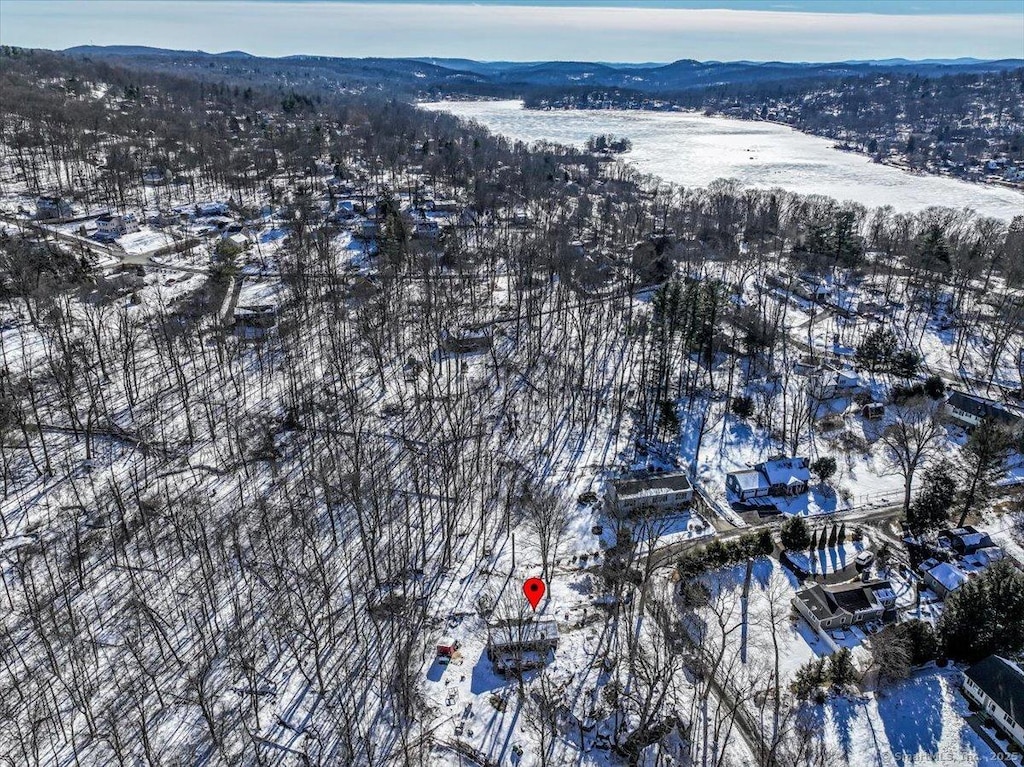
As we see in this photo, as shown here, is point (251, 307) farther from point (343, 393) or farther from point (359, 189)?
point (359, 189)

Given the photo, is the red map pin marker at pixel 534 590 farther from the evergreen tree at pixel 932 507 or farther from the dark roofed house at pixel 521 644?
the evergreen tree at pixel 932 507

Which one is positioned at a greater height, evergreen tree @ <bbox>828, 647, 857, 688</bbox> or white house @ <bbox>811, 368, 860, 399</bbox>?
white house @ <bbox>811, 368, 860, 399</bbox>

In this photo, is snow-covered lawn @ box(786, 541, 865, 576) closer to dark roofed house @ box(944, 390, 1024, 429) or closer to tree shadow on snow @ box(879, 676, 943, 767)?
tree shadow on snow @ box(879, 676, 943, 767)

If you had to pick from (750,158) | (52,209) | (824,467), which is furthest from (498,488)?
(750,158)

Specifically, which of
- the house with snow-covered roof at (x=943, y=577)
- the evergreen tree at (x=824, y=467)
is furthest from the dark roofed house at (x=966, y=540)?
the evergreen tree at (x=824, y=467)

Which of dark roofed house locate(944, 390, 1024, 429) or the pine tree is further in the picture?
dark roofed house locate(944, 390, 1024, 429)

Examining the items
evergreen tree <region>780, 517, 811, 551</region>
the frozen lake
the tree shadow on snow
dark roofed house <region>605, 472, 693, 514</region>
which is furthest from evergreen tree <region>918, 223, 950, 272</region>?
the tree shadow on snow

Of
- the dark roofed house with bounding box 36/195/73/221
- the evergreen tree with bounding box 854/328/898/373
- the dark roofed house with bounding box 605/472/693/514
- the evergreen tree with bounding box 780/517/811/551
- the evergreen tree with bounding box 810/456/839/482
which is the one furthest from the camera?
the dark roofed house with bounding box 36/195/73/221

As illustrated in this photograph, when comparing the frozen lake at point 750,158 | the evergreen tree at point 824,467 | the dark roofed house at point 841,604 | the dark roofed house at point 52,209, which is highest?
the frozen lake at point 750,158

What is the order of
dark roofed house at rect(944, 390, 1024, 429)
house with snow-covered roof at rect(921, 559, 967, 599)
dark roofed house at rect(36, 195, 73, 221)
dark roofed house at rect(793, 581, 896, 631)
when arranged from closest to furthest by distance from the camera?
dark roofed house at rect(793, 581, 896, 631), house with snow-covered roof at rect(921, 559, 967, 599), dark roofed house at rect(944, 390, 1024, 429), dark roofed house at rect(36, 195, 73, 221)
